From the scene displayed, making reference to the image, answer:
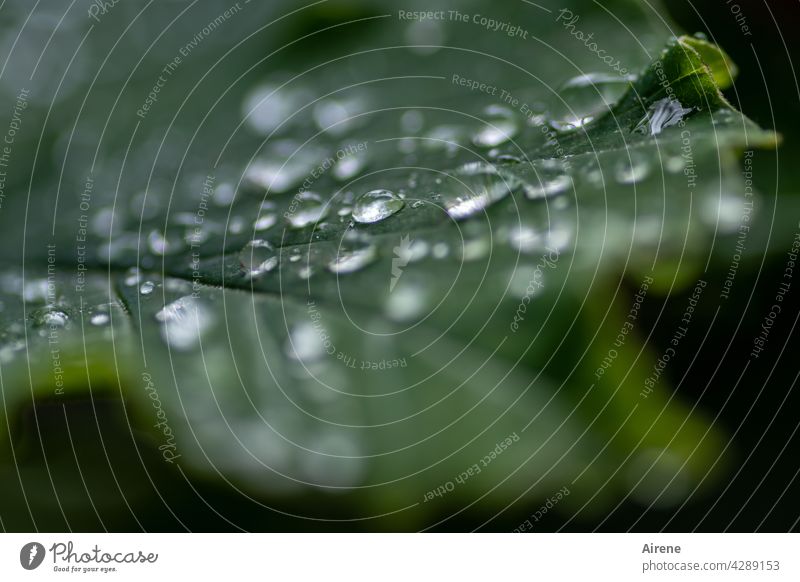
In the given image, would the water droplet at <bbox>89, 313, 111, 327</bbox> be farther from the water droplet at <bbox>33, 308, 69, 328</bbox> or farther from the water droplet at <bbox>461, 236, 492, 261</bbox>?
the water droplet at <bbox>461, 236, 492, 261</bbox>

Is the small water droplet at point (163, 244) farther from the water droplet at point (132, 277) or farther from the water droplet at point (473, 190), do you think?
the water droplet at point (473, 190)

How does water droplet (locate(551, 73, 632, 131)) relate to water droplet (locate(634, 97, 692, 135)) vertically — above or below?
above

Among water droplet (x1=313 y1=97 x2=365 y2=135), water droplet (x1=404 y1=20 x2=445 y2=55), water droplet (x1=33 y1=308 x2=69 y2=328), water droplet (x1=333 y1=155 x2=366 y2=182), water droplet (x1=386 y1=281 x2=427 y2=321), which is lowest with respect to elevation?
water droplet (x1=386 y1=281 x2=427 y2=321)

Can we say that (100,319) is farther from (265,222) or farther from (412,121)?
(412,121)
